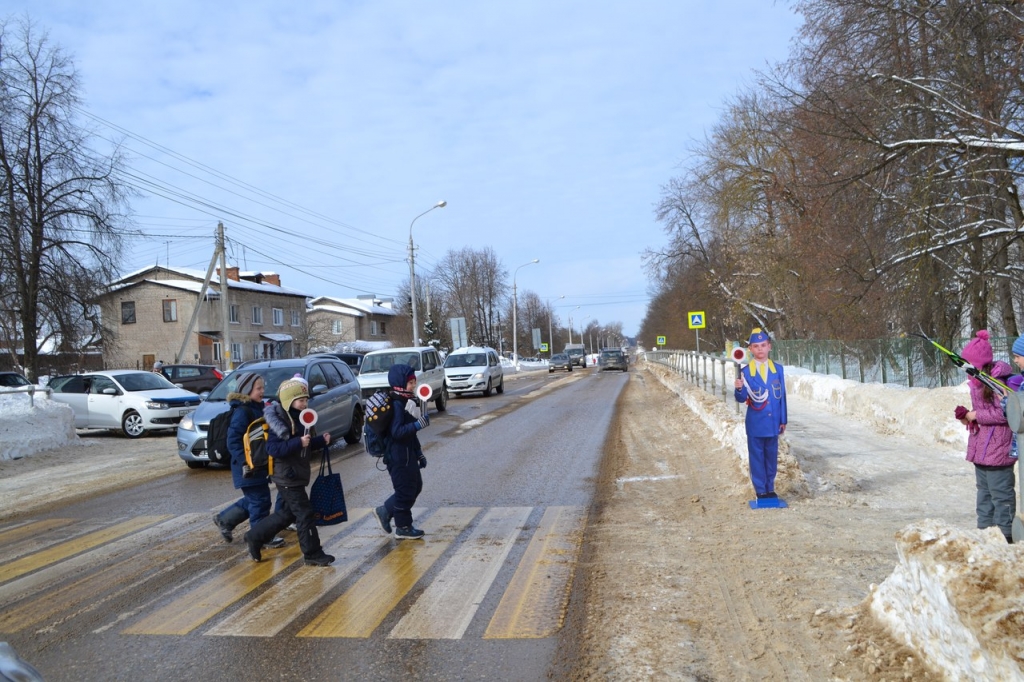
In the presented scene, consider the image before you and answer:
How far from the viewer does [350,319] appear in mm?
80875

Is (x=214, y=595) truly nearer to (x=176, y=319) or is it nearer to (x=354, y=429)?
(x=354, y=429)

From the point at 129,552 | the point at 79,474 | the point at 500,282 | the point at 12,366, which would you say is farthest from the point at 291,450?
the point at 500,282

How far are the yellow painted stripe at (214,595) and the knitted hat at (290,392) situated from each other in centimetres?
128

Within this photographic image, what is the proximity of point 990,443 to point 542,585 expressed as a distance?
3346mm

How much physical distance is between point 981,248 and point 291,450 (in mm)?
16215

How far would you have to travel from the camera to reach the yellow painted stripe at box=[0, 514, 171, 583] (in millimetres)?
6436

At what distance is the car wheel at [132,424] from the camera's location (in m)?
17.9

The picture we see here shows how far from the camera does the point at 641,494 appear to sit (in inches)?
343

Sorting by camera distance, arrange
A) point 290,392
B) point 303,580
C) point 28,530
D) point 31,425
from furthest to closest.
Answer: point 31,425, point 28,530, point 290,392, point 303,580

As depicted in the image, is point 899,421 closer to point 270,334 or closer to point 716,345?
point 716,345

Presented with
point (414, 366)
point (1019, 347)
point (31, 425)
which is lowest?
point (31, 425)

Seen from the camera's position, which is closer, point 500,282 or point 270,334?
point 270,334

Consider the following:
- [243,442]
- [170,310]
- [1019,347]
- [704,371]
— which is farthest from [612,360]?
[1019,347]

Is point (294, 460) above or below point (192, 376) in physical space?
below
